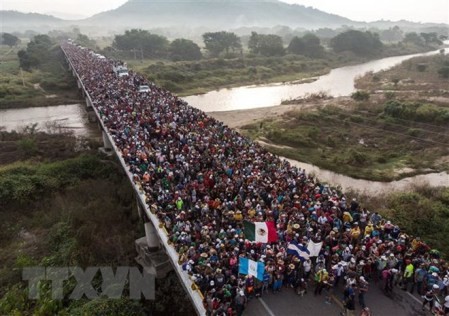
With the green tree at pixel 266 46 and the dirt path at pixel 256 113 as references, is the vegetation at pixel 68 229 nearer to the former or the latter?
the dirt path at pixel 256 113

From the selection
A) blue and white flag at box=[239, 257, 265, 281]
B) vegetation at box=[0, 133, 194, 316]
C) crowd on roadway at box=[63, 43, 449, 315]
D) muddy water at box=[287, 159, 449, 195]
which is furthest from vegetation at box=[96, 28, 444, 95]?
blue and white flag at box=[239, 257, 265, 281]

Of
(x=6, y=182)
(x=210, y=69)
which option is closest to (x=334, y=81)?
(x=210, y=69)

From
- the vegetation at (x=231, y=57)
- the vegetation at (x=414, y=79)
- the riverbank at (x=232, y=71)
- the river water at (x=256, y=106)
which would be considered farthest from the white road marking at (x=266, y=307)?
the vegetation at (x=231, y=57)

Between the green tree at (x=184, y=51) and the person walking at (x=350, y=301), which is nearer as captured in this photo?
the person walking at (x=350, y=301)

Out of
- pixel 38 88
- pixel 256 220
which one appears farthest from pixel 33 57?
pixel 256 220

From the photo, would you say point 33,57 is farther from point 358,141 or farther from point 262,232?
point 262,232

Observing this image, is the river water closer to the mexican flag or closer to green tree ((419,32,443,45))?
the mexican flag
